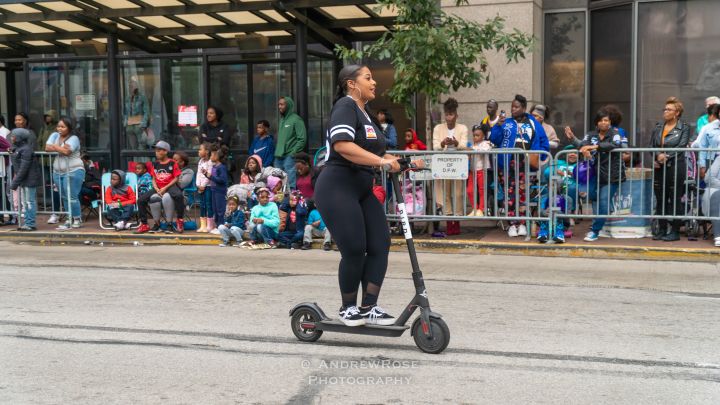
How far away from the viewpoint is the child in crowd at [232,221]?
12.8 m

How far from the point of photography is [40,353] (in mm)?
6301

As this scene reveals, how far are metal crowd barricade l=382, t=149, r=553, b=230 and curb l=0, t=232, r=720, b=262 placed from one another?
418 millimetres

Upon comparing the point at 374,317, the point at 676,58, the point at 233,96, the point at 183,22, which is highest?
the point at 183,22

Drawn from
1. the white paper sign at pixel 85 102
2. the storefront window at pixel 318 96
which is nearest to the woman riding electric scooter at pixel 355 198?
the storefront window at pixel 318 96

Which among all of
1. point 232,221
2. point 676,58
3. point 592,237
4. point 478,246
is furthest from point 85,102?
point 676,58

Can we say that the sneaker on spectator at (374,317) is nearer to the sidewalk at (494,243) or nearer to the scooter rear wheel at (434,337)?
the scooter rear wheel at (434,337)

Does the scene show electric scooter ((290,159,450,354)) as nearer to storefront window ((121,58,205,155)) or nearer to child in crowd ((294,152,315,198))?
child in crowd ((294,152,315,198))

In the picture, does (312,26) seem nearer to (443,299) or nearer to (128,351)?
(443,299)

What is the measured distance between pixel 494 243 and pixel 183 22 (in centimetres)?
747

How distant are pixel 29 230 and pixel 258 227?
4.43 m

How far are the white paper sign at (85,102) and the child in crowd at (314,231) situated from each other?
6.56 m

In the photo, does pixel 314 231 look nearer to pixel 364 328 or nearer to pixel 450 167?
pixel 450 167

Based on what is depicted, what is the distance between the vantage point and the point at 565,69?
15.8m

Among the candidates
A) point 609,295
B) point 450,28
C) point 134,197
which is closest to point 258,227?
point 134,197
